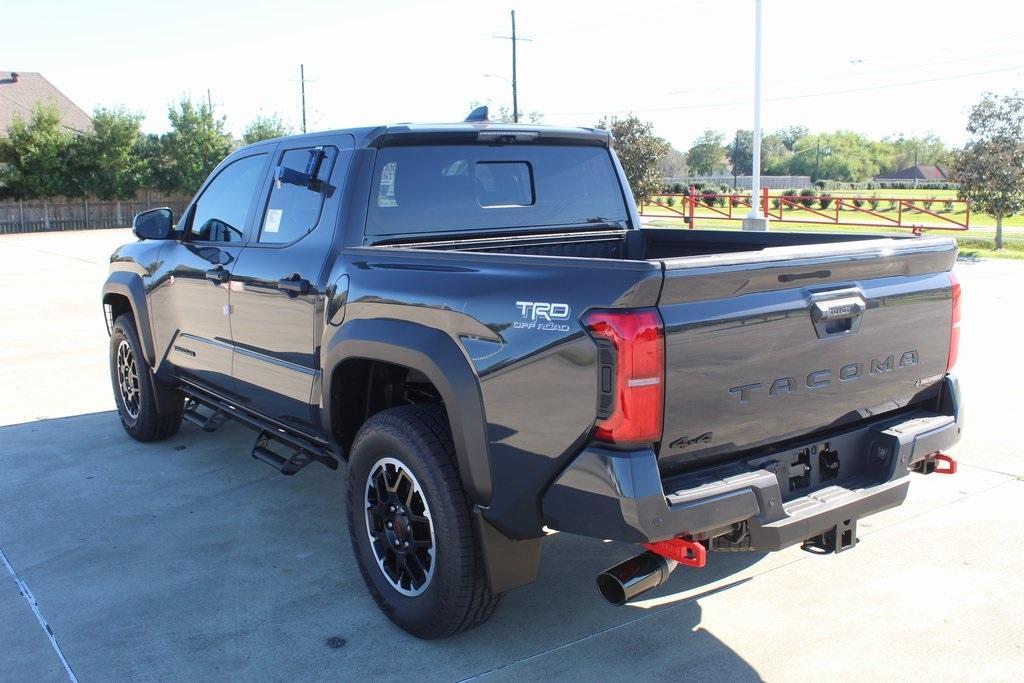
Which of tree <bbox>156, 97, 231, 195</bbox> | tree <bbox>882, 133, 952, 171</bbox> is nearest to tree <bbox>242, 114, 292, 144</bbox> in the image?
tree <bbox>156, 97, 231, 195</bbox>

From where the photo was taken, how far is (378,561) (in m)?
3.85

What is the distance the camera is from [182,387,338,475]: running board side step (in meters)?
4.46

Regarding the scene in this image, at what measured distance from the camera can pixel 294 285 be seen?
4.26 m

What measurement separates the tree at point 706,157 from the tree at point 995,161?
102574 millimetres

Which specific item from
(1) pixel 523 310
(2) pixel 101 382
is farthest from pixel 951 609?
(2) pixel 101 382

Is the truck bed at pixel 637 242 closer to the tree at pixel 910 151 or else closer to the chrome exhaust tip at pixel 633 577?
the chrome exhaust tip at pixel 633 577

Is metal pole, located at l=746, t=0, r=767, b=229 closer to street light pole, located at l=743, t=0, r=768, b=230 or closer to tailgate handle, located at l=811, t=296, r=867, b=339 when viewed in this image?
street light pole, located at l=743, t=0, r=768, b=230

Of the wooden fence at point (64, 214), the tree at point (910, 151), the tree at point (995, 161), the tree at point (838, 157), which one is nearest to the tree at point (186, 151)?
the wooden fence at point (64, 214)

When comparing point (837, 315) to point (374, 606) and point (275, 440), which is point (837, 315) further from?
point (275, 440)

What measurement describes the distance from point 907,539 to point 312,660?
2.90m

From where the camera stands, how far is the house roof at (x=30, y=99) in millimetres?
46062

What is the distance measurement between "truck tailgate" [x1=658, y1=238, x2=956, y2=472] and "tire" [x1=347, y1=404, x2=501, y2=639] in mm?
859

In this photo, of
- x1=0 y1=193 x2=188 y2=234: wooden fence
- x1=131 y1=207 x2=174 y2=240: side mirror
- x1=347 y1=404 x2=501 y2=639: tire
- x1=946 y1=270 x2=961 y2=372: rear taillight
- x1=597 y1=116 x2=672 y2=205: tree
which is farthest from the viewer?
x1=0 y1=193 x2=188 y2=234: wooden fence

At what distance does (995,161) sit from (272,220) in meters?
20.2
